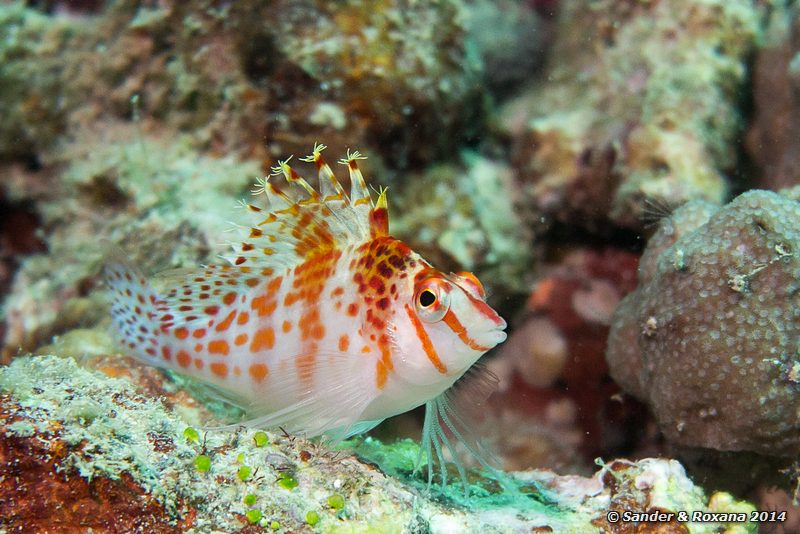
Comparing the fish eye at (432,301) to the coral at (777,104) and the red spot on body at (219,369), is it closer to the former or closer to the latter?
the red spot on body at (219,369)

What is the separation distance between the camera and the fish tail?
134 inches

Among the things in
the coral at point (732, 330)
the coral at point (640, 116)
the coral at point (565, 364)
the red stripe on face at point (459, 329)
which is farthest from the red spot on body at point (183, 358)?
the coral at point (640, 116)

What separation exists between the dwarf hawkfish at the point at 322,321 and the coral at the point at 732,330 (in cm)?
153

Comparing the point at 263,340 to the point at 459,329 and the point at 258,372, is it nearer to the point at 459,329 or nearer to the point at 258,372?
the point at 258,372

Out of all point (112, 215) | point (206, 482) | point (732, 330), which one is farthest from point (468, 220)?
point (206, 482)

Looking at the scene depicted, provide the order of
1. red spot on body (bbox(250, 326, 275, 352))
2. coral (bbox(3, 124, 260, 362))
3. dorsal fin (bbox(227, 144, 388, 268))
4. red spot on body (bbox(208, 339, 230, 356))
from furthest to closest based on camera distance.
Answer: coral (bbox(3, 124, 260, 362)), red spot on body (bbox(208, 339, 230, 356)), red spot on body (bbox(250, 326, 275, 352)), dorsal fin (bbox(227, 144, 388, 268))

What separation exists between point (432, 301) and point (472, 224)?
3.05m

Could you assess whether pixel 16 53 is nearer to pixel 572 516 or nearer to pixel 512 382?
pixel 512 382

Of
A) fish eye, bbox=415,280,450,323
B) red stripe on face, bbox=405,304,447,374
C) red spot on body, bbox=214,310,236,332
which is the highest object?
fish eye, bbox=415,280,450,323

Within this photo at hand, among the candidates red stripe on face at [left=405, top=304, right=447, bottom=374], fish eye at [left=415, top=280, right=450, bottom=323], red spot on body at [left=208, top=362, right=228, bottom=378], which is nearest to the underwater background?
red spot on body at [left=208, top=362, right=228, bottom=378]

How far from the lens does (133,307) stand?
3.53 meters

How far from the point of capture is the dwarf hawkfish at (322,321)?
2.56m

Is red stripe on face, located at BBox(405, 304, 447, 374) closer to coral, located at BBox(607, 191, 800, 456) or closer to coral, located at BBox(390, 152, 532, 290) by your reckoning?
coral, located at BBox(607, 191, 800, 456)

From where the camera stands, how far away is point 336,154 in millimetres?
4891
